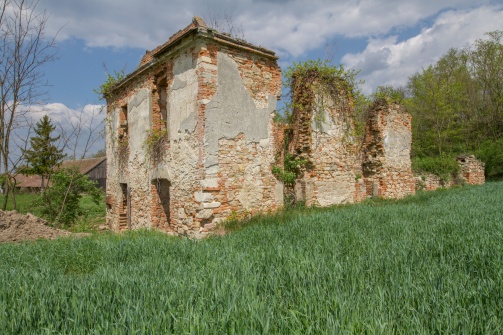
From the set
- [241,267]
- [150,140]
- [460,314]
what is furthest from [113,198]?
[460,314]

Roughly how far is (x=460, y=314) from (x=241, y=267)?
2.04 meters

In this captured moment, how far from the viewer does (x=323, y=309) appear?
2.30 metres

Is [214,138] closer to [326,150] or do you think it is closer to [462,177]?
[326,150]

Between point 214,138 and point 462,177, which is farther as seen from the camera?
point 462,177

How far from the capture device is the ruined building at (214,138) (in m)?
7.67

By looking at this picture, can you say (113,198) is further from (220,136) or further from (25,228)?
(220,136)

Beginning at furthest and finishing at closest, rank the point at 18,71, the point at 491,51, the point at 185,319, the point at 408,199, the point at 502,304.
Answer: the point at 491,51
the point at 408,199
the point at 18,71
the point at 502,304
the point at 185,319

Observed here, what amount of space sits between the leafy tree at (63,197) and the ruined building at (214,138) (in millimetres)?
2008

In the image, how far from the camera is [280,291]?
2.68 meters

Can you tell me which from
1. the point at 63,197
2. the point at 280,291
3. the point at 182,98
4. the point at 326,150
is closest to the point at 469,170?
the point at 326,150

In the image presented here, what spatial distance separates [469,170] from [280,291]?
24143mm

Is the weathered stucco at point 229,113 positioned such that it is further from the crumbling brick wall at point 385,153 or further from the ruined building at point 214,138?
the crumbling brick wall at point 385,153

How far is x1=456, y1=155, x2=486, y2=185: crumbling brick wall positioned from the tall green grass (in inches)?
794

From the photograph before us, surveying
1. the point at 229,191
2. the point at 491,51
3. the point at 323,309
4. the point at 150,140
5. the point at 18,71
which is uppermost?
the point at 491,51
